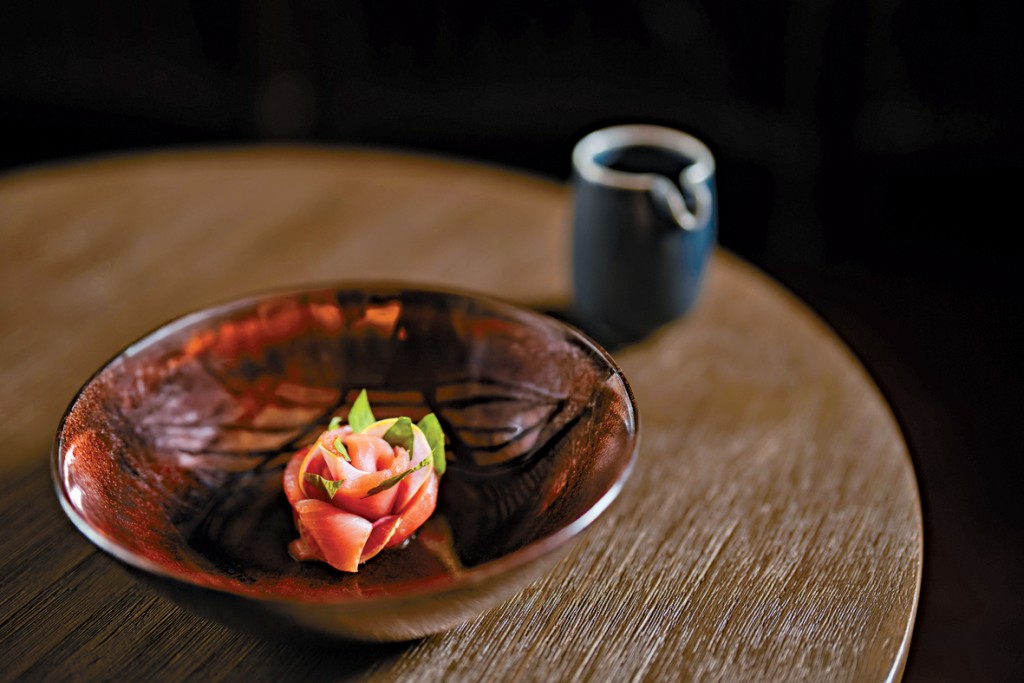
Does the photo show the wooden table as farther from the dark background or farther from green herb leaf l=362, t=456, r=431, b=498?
the dark background

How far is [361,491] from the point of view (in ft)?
1.71

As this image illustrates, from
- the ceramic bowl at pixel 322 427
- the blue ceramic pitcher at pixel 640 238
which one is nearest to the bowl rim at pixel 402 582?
the ceramic bowl at pixel 322 427

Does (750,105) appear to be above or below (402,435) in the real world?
below

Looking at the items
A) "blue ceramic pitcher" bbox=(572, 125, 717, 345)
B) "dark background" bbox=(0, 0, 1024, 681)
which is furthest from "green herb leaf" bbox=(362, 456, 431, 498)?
"dark background" bbox=(0, 0, 1024, 681)

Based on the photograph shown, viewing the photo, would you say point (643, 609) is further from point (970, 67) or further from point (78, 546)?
point (970, 67)

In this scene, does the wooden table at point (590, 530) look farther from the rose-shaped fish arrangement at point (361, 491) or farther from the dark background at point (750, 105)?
the dark background at point (750, 105)

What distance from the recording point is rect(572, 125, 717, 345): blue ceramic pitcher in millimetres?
738

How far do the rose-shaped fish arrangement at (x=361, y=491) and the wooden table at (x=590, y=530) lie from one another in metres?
0.06

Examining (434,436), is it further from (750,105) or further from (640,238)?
(750,105)

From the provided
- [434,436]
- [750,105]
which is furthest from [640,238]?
[750,105]

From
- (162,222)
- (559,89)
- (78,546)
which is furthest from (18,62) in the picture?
(78,546)

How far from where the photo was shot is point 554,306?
32.2 inches

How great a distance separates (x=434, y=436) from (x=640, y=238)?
0.26m

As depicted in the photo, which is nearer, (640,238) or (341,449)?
(341,449)
